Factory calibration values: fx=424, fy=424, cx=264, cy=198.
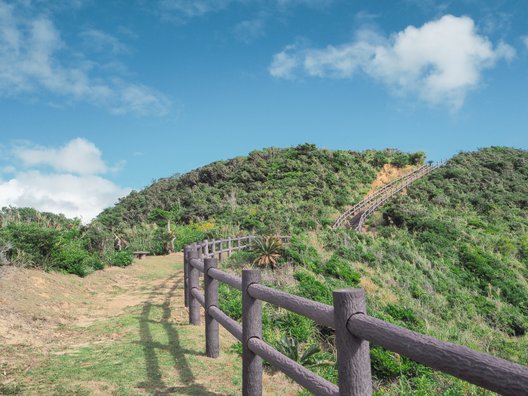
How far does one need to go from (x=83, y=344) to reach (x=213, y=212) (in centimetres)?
3393

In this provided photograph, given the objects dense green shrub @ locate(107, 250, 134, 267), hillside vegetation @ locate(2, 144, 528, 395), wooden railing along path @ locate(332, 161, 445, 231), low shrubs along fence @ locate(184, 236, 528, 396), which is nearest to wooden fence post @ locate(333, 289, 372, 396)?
low shrubs along fence @ locate(184, 236, 528, 396)

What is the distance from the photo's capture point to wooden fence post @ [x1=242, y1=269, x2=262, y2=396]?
13.6ft

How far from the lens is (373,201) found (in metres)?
38.1

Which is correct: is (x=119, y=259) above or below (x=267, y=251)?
below

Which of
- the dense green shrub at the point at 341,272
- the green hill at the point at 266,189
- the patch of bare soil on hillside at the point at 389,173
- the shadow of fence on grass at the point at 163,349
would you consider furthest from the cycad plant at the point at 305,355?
the patch of bare soil on hillside at the point at 389,173

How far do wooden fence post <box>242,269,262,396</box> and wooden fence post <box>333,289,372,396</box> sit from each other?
1682mm

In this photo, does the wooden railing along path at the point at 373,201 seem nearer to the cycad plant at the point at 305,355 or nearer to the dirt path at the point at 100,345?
the dirt path at the point at 100,345

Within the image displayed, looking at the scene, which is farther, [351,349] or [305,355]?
[305,355]

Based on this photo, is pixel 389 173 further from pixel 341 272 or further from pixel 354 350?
pixel 354 350

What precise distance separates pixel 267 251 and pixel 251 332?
11.0 m

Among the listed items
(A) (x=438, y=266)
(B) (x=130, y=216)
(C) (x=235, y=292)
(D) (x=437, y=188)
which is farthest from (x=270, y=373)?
(B) (x=130, y=216)

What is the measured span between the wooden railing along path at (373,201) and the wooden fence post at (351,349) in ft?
88.2

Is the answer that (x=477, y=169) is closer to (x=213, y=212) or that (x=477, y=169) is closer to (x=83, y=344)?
(x=213, y=212)

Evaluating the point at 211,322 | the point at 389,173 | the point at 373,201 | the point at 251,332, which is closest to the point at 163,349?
the point at 211,322
